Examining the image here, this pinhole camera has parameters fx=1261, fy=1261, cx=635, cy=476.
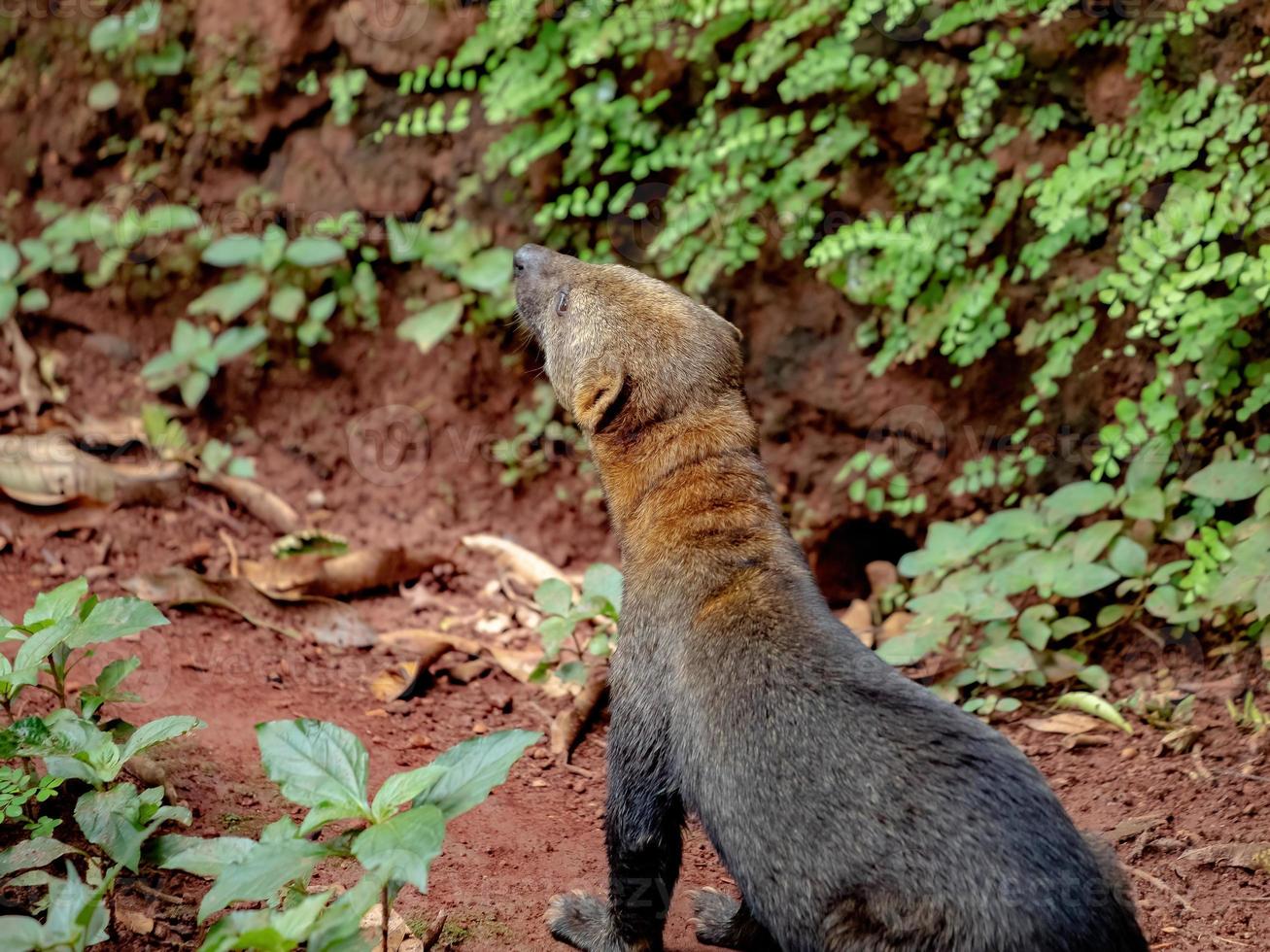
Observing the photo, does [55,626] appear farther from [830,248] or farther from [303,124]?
[303,124]

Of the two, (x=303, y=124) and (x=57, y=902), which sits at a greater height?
(x=303, y=124)

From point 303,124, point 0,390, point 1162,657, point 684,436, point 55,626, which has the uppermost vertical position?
point 303,124

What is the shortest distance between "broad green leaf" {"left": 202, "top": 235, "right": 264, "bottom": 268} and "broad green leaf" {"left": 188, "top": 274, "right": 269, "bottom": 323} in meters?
0.16

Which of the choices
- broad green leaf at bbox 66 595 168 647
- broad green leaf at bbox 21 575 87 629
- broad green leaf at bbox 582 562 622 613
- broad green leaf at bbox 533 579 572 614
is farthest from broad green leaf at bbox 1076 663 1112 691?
broad green leaf at bbox 21 575 87 629

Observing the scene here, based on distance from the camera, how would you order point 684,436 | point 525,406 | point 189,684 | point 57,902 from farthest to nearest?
point 525,406, point 189,684, point 684,436, point 57,902

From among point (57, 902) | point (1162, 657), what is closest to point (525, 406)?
point (1162, 657)

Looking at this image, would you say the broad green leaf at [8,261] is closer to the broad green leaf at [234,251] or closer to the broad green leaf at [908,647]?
the broad green leaf at [234,251]

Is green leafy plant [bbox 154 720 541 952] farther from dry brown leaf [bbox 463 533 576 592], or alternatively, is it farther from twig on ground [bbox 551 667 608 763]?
dry brown leaf [bbox 463 533 576 592]

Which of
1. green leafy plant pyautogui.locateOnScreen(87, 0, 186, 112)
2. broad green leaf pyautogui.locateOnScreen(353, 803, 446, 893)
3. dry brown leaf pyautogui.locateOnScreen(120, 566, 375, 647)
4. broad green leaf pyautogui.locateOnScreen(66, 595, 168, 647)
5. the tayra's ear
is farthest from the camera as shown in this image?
green leafy plant pyautogui.locateOnScreen(87, 0, 186, 112)

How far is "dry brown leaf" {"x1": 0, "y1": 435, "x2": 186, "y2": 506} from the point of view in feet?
23.2

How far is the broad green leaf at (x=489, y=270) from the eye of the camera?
7.52 metres

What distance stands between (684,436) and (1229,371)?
2.82 m

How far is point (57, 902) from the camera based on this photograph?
3.24m

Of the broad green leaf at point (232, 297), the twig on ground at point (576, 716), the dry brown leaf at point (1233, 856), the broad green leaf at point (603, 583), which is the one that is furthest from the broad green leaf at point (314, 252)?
the dry brown leaf at point (1233, 856)
